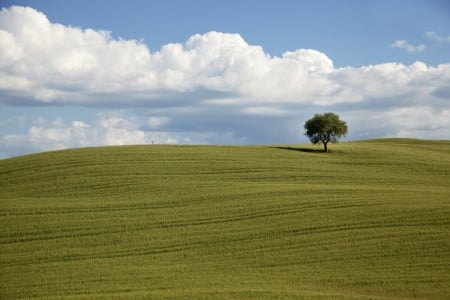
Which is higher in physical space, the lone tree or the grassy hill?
the lone tree

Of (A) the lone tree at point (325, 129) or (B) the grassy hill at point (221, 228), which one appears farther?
(A) the lone tree at point (325, 129)

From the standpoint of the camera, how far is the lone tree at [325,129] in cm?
5894

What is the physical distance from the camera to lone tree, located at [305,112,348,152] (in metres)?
58.9

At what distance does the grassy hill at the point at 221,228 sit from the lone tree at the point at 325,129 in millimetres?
7476

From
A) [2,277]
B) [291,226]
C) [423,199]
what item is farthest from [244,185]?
[2,277]

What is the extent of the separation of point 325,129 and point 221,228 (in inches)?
1130

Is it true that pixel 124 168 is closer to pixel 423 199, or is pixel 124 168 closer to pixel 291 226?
pixel 291 226

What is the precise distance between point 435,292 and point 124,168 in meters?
29.7

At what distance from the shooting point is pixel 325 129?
2313 inches

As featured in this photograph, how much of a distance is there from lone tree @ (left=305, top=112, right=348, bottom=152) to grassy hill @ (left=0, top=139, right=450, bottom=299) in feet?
24.5

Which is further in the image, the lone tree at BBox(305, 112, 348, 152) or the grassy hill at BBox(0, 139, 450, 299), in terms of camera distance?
the lone tree at BBox(305, 112, 348, 152)

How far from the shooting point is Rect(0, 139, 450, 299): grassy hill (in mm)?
25562

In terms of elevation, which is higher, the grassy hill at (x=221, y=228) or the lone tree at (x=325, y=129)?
the lone tree at (x=325, y=129)

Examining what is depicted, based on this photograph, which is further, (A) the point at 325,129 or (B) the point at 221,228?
(A) the point at 325,129
